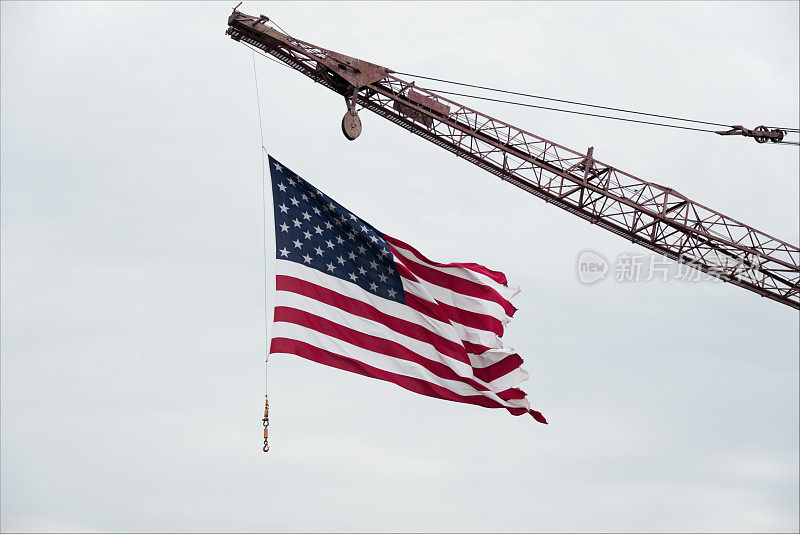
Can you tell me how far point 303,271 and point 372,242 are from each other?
97.3 inches

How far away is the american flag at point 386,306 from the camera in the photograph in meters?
32.0

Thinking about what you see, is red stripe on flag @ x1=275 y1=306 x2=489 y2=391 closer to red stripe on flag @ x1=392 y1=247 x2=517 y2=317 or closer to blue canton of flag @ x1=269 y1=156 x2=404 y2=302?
blue canton of flag @ x1=269 y1=156 x2=404 y2=302

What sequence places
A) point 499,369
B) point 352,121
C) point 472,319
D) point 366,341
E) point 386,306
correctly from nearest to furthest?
point 366,341 → point 386,306 → point 499,369 → point 472,319 → point 352,121

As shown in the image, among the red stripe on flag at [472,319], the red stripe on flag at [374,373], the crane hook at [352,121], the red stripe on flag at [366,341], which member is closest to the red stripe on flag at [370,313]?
the red stripe on flag at [366,341]

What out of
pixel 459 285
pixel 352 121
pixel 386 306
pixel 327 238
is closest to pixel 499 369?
pixel 459 285

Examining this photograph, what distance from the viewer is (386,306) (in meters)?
33.5

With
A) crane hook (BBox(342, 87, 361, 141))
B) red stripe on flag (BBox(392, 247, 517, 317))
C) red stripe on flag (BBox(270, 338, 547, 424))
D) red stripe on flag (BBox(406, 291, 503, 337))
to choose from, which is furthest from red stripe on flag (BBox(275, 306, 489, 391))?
crane hook (BBox(342, 87, 361, 141))

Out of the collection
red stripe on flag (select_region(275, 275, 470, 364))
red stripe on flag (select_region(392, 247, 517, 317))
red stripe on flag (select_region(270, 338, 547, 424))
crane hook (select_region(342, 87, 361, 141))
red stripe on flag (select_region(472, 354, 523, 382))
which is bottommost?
red stripe on flag (select_region(270, 338, 547, 424))

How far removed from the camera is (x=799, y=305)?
47.3 meters

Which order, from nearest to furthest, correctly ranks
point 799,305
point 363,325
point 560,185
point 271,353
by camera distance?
point 271,353 → point 363,325 → point 560,185 → point 799,305

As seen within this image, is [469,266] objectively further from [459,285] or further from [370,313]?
[370,313]

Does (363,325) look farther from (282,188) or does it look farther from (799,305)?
(799,305)

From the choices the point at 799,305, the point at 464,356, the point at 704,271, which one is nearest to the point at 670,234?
the point at 704,271

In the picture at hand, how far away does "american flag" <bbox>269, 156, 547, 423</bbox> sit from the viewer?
31969 millimetres
